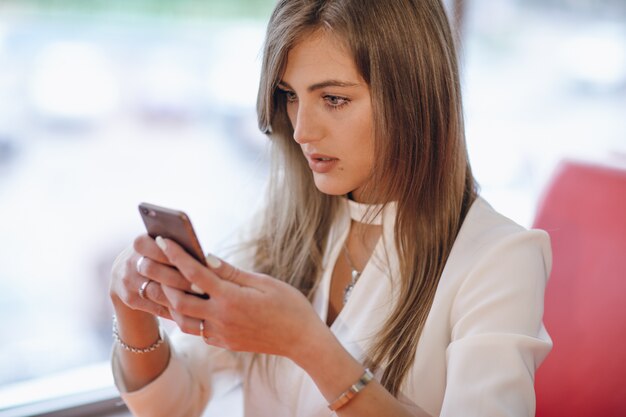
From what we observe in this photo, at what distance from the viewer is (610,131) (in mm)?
2963

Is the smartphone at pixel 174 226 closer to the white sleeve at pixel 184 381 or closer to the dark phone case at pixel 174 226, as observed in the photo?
the dark phone case at pixel 174 226

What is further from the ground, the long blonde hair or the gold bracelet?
the long blonde hair

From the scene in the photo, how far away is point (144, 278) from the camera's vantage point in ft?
3.41

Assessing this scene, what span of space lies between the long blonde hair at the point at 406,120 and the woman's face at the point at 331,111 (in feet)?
0.05

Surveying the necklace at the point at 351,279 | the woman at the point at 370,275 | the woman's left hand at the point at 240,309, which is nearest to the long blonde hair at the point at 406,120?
the woman at the point at 370,275

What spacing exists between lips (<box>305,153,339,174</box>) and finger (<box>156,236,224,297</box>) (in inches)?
12.8

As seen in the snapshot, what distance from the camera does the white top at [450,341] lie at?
0.98 metres

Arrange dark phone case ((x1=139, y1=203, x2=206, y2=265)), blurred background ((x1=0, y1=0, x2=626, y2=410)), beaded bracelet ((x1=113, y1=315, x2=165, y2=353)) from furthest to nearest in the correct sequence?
blurred background ((x1=0, y1=0, x2=626, y2=410))
beaded bracelet ((x1=113, y1=315, x2=165, y2=353))
dark phone case ((x1=139, y1=203, x2=206, y2=265))

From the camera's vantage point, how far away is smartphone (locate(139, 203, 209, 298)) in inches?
35.0

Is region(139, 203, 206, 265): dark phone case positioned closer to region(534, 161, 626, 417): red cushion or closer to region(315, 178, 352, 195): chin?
region(315, 178, 352, 195): chin

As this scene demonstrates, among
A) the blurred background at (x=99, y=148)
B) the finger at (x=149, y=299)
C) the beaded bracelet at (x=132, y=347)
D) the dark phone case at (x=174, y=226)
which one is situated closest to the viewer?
the dark phone case at (x=174, y=226)

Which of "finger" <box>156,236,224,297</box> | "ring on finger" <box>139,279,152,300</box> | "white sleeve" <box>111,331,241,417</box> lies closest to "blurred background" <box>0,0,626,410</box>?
"white sleeve" <box>111,331,241,417</box>

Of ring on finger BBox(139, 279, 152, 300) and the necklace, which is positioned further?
the necklace

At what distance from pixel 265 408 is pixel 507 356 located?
1.76 feet
